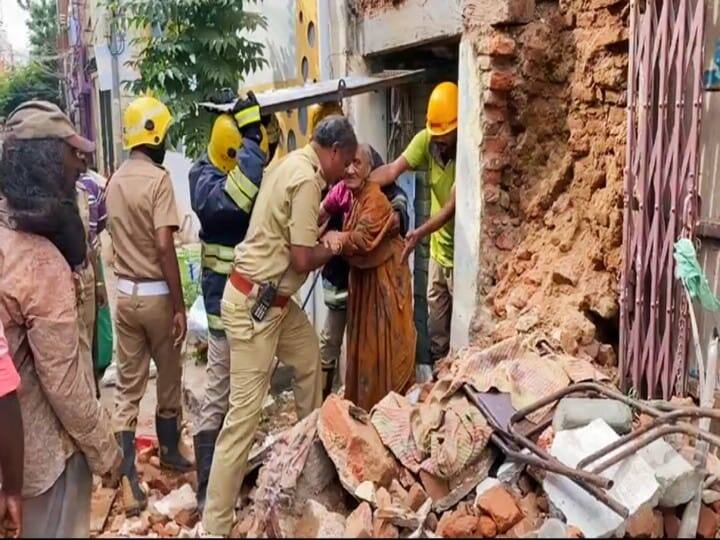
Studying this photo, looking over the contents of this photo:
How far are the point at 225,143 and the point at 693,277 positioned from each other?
246 centimetres

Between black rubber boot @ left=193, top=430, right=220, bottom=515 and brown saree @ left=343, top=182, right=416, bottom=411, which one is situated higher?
brown saree @ left=343, top=182, right=416, bottom=411

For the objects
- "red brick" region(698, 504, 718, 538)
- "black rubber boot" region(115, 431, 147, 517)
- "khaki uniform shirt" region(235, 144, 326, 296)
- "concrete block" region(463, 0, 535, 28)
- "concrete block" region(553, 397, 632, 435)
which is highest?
"concrete block" region(463, 0, 535, 28)

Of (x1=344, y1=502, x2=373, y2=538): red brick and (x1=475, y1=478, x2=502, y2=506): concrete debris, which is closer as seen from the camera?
(x1=344, y1=502, x2=373, y2=538): red brick

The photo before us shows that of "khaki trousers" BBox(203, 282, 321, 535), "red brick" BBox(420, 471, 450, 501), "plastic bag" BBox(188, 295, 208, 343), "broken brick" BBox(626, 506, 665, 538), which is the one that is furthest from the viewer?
"plastic bag" BBox(188, 295, 208, 343)

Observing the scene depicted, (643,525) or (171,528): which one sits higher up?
(643,525)

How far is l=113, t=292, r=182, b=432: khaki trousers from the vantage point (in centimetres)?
482

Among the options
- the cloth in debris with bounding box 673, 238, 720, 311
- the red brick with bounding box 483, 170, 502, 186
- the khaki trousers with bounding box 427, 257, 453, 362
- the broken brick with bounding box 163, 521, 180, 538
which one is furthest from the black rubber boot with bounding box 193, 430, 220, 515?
the cloth in debris with bounding box 673, 238, 720, 311

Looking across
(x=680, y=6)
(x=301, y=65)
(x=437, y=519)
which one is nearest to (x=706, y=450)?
(x=437, y=519)

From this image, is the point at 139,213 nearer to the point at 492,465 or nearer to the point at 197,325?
the point at 492,465

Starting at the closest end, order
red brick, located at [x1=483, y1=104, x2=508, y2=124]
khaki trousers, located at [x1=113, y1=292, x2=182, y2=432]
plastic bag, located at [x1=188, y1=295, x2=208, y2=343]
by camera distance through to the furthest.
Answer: khaki trousers, located at [x1=113, y1=292, x2=182, y2=432] → red brick, located at [x1=483, y1=104, x2=508, y2=124] → plastic bag, located at [x1=188, y1=295, x2=208, y2=343]

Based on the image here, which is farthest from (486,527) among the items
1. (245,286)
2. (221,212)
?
(221,212)

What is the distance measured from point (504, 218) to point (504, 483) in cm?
205

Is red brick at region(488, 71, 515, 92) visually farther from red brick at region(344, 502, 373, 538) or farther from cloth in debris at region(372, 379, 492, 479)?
red brick at region(344, 502, 373, 538)

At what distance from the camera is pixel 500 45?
16.2 feet
